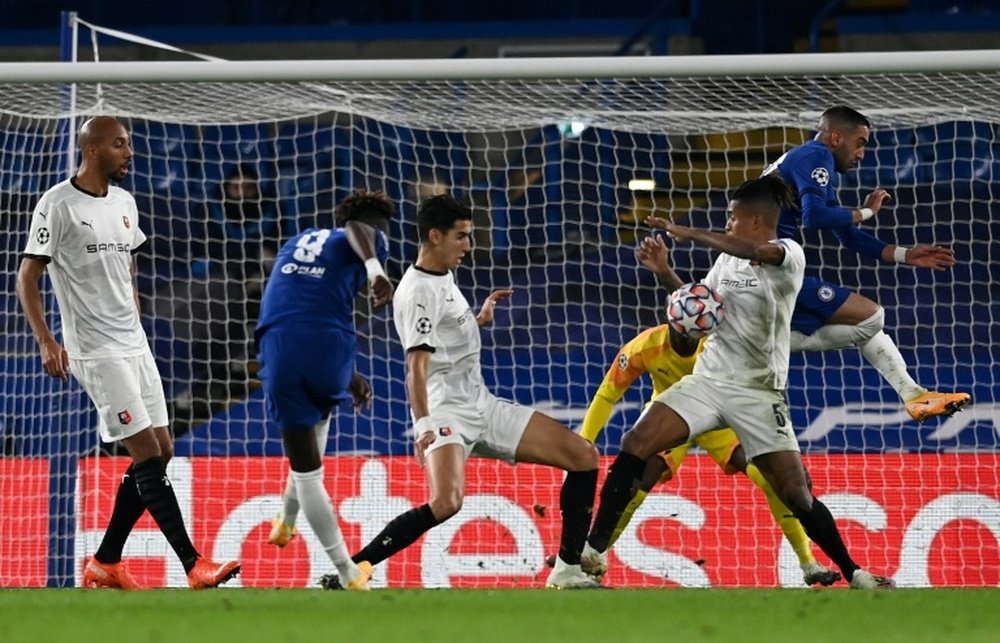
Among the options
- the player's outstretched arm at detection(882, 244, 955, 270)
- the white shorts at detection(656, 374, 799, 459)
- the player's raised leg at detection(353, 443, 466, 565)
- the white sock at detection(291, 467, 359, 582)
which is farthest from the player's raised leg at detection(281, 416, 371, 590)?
the player's outstretched arm at detection(882, 244, 955, 270)

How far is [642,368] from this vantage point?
8.37m

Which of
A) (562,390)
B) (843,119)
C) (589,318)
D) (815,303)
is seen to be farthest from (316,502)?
(589,318)

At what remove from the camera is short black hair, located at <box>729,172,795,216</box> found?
284 inches

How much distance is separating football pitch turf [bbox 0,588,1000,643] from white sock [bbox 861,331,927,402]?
4.58ft

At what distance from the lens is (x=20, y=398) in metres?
10.4

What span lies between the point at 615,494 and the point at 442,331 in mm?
1042

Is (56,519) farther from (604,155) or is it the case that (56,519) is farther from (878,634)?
(878,634)

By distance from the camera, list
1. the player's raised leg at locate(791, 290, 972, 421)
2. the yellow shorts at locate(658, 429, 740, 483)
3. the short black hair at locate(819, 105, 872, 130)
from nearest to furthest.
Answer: the short black hair at locate(819, 105, 872, 130) → the player's raised leg at locate(791, 290, 972, 421) → the yellow shorts at locate(658, 429, 740, 483)

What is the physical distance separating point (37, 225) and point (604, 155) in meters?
5.90

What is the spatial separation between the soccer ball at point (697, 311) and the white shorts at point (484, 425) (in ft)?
2.54

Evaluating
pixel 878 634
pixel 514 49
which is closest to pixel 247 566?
pixel 878 634

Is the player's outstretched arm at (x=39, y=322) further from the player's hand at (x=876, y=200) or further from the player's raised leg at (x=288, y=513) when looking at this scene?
the player's hand at (x=876, y=200)

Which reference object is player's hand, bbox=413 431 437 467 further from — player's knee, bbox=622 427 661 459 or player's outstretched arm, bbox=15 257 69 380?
player's outstretched arm, bbox=15 257 69 380

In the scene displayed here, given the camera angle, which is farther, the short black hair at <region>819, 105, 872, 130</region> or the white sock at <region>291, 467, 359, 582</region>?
the short black hair at <region>819, 105, 872, 130</region>
